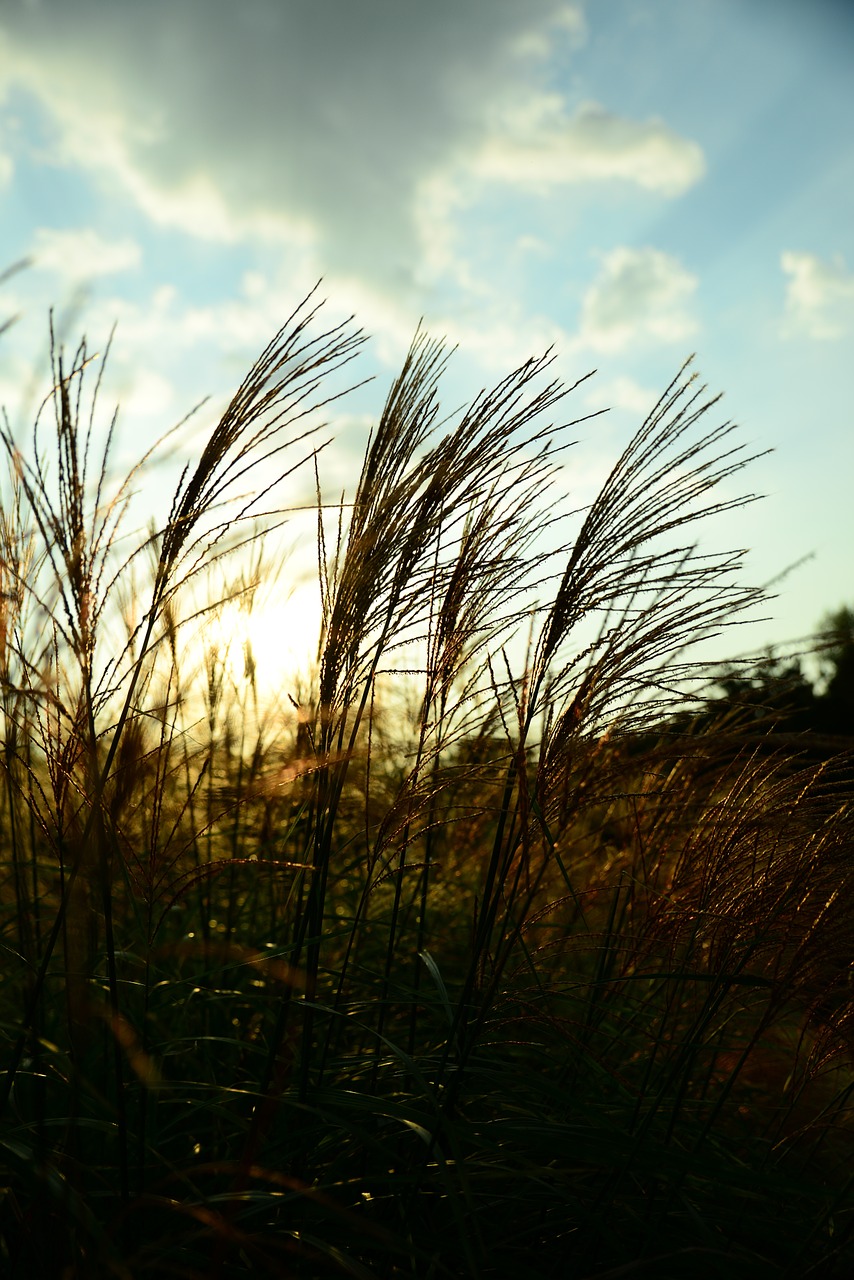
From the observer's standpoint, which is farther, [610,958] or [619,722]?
[610,958]

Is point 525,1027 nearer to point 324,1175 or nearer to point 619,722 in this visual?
point 324,1175

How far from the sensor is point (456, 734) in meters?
1.71

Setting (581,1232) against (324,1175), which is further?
(581,1232)

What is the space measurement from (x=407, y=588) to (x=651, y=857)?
62.9 inches

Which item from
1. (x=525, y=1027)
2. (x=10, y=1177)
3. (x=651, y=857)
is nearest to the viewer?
(x=10, y=1177)

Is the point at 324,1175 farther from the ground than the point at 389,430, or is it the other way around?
the point at 389,430

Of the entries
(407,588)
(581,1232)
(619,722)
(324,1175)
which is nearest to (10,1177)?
(324,1175)

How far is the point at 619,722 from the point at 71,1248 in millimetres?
1270

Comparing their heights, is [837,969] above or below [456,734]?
below

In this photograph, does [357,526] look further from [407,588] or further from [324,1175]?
[324,1175]

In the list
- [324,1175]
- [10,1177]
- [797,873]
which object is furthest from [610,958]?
[10,1177]

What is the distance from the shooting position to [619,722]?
1.72m

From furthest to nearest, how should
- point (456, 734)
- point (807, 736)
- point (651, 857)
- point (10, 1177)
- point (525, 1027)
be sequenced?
point (651, 857) < point (525, 1027) < point (807, 736) < point (456, 734) < point (10, 1177)

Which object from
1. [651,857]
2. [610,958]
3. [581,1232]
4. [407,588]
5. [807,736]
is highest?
[407,588]
